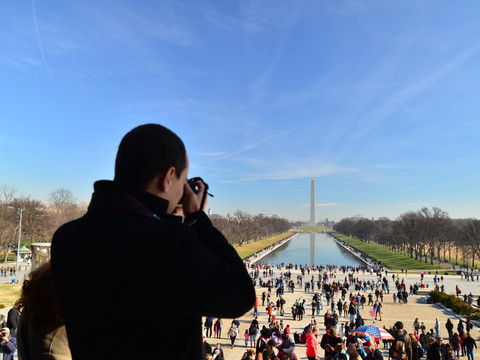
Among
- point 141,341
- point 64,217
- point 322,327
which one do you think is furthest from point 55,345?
point 64,217

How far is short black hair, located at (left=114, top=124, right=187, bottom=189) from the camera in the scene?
1.39m

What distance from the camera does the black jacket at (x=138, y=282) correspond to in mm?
1132

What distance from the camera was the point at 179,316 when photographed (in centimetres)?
121

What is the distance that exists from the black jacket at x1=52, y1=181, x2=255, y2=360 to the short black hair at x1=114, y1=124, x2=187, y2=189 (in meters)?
0.10

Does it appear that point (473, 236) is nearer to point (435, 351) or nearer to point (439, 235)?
point (439, 235)

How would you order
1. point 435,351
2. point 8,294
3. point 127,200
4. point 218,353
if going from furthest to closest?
point 8,294
point 435,351
point 218,353
point 127,200

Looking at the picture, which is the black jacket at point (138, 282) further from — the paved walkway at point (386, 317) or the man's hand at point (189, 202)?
the paved walkway at point (386, 317)

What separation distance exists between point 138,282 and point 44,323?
98cm

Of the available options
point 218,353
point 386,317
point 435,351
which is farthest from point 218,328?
point 386,317

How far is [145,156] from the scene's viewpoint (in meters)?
1.40

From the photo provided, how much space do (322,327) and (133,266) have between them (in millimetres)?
22858

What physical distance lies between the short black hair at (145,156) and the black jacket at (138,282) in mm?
103

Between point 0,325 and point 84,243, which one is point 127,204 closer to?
point 84,243

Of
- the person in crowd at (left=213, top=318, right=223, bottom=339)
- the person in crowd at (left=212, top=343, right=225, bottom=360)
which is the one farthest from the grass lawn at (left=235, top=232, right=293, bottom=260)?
the person in crowd at (left=212, top=343, right=225, bottom=360)
